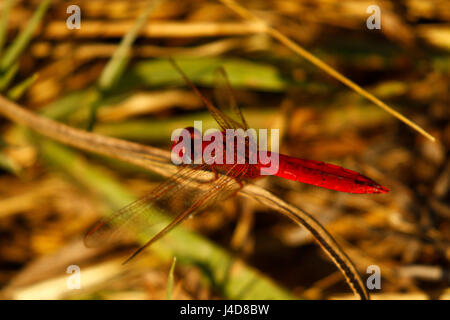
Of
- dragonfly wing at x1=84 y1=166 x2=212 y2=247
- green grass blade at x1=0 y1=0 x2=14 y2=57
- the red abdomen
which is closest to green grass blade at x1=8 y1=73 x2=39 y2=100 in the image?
green grass blade at x1=0 y1=0 x2=14 y2=57

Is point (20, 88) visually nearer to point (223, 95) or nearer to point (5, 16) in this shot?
point (5, 16)

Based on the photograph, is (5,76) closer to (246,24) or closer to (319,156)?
(246,24)

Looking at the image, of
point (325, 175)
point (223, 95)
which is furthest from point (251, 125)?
point (325, 175)

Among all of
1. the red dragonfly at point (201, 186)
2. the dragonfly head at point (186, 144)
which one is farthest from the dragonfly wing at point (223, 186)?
the dragonfly head at point (186, 144)

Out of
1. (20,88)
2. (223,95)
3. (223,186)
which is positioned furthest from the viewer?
(223,95)

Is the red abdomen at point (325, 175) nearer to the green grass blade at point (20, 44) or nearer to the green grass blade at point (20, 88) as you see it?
the green grass blade at point (20, 88)
